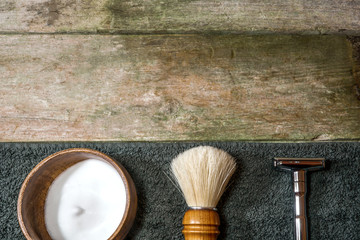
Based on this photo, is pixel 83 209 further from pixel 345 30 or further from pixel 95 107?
pixel 345 30

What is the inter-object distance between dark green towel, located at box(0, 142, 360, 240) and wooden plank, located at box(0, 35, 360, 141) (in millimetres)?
23

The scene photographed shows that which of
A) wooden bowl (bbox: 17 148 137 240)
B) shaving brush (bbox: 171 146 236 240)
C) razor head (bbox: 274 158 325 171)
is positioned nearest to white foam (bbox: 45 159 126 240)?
wooden bowl (bbox: 17 148 137 240)

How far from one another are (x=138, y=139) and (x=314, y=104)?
34 cm

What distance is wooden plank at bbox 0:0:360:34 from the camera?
2.42ft

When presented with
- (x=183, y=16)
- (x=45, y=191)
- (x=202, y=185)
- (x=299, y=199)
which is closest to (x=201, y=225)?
(x=202, y=185)

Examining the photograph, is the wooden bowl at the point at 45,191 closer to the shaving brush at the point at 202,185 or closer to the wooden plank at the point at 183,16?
the shaving brush at the point at 202,185

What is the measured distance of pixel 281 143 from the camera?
694 millimetres

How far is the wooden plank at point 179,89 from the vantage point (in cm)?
70

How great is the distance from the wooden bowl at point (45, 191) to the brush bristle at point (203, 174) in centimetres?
9

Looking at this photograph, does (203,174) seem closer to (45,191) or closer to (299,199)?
(299,199)

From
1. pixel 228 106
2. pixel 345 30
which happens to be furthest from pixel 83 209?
pixel 345 30

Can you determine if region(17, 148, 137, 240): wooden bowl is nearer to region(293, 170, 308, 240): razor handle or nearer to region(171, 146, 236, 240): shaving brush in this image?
region(171, 146, 236, 240): shaving brush

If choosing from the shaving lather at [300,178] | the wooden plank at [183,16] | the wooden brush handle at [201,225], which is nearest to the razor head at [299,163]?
the shaving lather at [300,178]

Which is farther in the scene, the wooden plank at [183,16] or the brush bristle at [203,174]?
the wooden plank at [183,16]
